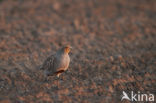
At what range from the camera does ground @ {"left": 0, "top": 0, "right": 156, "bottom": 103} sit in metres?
6.05

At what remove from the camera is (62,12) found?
1268 centimetres

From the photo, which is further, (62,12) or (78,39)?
(62,12)

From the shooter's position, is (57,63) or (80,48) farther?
(80,48)

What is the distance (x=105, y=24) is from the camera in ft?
37.8

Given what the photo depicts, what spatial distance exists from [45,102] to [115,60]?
3.15 meters

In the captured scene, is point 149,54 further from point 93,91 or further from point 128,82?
point 93,91

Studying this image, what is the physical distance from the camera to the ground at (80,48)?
605cm

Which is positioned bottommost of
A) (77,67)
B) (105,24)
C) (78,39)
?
(77,67)

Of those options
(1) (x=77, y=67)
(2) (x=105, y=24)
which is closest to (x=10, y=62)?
(1) (x=77, y=67)

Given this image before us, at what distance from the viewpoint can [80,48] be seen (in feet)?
29.6

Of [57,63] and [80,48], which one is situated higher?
[80,48]

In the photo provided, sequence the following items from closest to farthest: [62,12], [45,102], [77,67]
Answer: [45,102]
[77,67]
[62,12]

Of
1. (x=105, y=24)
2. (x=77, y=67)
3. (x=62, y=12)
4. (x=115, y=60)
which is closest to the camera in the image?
(x=77, y=67)

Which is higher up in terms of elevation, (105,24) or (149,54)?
(105,24)
